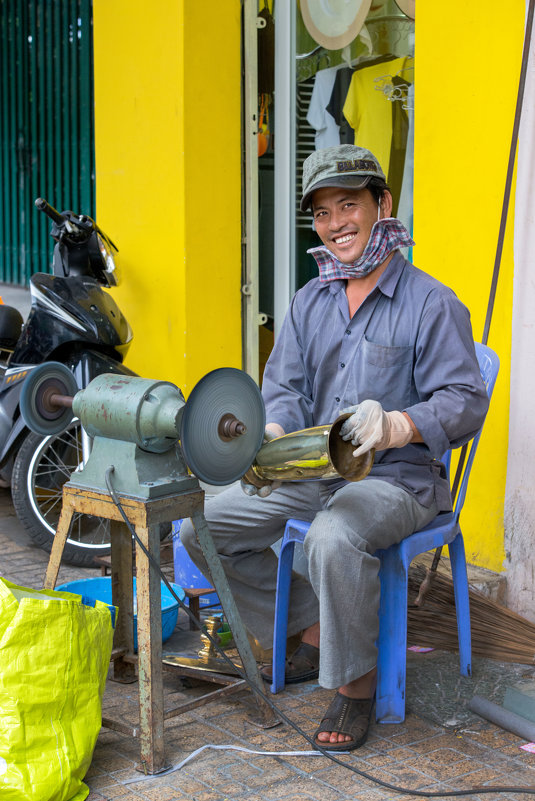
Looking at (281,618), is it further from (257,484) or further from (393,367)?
(393,367)

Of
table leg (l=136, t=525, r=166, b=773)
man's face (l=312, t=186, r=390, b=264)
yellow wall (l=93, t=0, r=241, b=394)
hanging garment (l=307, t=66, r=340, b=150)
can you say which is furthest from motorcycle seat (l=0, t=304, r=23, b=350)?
table leg (l=136, t=525, r=166, b=773)

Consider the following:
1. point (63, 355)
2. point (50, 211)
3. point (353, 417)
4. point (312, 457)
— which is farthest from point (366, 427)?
point (50, 211)

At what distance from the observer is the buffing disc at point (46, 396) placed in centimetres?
272

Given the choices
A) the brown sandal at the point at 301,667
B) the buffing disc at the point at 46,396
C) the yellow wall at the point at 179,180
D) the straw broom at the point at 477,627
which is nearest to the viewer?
the buffing disc at the point at 46,396

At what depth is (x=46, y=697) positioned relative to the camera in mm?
2285

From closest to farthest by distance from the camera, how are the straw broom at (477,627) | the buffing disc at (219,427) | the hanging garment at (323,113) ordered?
the buffing disc at (219,427), the straw broom at (477,627), the hanging garment at (323,113)

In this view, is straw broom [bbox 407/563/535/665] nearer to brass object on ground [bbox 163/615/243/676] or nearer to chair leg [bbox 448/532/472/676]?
chair leg [bbox 448/532/472/676]

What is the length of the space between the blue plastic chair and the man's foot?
40mm

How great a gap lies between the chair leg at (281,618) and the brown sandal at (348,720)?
0.30 meters

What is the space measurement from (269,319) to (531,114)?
2312 millimetres

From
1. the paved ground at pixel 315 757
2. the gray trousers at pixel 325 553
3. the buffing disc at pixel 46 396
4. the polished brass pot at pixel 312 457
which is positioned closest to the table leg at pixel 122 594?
the paved ground at pixel 315 757

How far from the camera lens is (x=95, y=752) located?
2625 mm

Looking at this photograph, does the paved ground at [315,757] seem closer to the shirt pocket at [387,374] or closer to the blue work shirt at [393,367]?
the blue work shirt at [393,367]

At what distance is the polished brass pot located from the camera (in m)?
2.45
